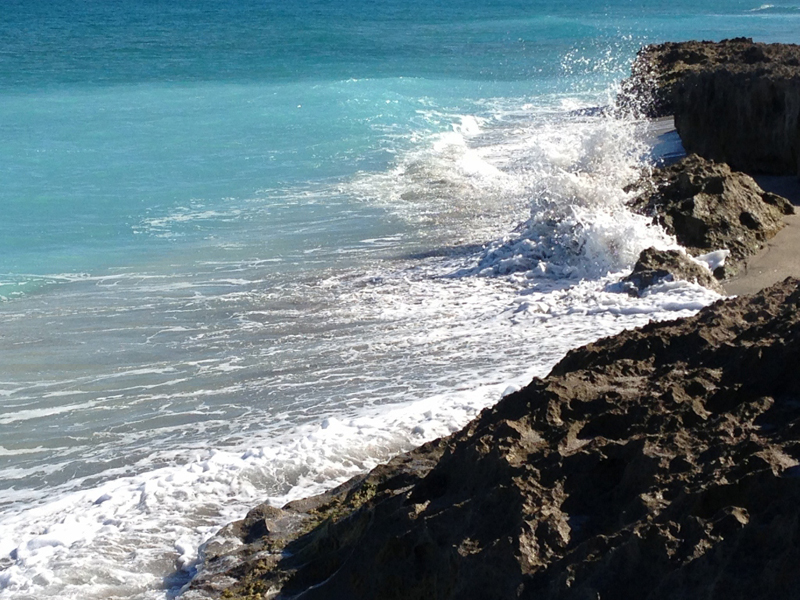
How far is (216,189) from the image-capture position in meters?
15.3

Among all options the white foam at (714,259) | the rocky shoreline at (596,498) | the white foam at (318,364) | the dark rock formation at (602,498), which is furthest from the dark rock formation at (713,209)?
the dark rock formation at (602,498)

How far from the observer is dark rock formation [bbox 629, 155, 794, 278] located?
855cm

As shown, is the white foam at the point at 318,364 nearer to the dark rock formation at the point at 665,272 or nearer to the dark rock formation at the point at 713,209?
the dark rock formation at the point at 665,272

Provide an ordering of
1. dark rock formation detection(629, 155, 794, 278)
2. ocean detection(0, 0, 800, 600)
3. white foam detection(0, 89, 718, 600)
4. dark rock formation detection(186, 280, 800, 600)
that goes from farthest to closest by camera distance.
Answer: dark rock formation detection(629, 155, 794, 278) < ocean detection(0, 0, 800, 600) < white foam detection(0, 89, 718, 600) < dark rock formation detection(186, 280, 800, 600)

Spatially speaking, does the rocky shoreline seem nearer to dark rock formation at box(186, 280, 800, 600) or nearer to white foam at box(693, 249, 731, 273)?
dark rock formation at box(186, 280, 800, 600)

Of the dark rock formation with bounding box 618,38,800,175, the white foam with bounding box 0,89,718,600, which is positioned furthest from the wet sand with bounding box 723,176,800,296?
the dark rock formation with bounding box 618,38,800,175

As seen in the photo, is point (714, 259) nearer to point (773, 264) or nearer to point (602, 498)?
point (773, 264)

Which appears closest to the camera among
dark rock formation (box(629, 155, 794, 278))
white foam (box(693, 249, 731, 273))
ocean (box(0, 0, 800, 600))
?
ocean (box(0, 0, 800, 600))

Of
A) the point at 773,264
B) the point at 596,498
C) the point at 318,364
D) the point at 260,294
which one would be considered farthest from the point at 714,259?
the point at 596,498

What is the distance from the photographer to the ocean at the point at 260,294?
509cm

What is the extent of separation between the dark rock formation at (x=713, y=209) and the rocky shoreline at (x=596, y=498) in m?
4.02

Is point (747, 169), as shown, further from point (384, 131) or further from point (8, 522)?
point (384, 131)

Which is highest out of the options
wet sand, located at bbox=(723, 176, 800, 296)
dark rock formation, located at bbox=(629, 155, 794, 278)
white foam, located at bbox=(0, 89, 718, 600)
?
dark rock formation, located at bbox=(629, 155, 794, 278)

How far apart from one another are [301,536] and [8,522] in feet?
6.00
